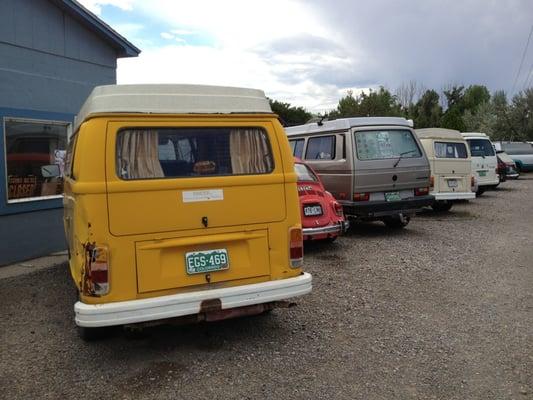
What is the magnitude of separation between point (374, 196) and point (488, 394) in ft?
19.5

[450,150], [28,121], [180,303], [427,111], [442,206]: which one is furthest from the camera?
[427,111]

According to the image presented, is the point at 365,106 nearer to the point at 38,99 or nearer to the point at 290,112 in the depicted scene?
the point at 290,112

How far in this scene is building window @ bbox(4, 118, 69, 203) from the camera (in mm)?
7805

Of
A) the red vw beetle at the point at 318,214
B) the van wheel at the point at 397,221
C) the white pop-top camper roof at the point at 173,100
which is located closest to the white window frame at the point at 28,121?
the white pop-top camper roof at the point at 173,100

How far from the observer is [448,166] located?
12320mm

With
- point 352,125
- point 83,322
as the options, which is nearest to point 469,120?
point 352,125

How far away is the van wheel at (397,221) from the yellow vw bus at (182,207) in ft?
20.1

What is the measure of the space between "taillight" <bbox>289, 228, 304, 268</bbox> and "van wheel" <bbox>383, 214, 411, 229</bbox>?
19.7ft

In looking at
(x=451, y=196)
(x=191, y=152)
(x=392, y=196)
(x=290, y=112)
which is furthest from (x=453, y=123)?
(x=191, y=152)

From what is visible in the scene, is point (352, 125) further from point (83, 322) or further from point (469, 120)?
point (469, 120)

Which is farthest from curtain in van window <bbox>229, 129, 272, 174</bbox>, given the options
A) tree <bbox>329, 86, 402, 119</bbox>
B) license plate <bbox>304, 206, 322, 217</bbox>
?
tree <bbox>329, 86, 402, 119</bbox>

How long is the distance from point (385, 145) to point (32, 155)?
6.17 metres

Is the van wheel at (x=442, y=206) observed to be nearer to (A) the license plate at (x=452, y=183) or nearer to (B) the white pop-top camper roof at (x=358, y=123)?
(A) the license plate at (x=452, y=183)

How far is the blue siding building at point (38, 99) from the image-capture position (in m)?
7.67
